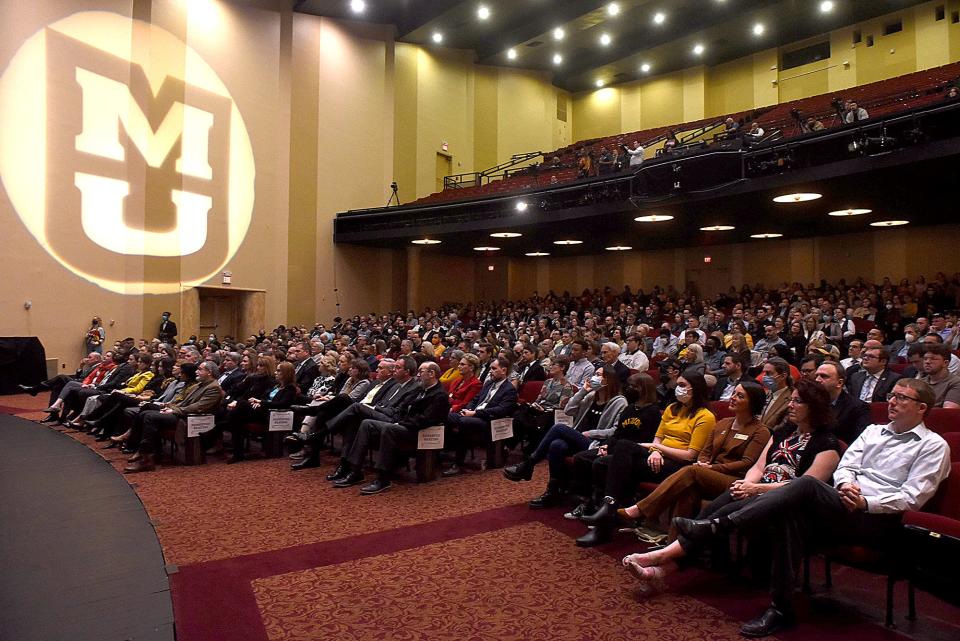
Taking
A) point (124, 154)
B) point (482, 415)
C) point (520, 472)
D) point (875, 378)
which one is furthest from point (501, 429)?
point (124, 154)

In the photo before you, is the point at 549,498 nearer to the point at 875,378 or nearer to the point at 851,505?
the point at 851,505

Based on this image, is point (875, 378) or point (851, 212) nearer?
point (875, 378)

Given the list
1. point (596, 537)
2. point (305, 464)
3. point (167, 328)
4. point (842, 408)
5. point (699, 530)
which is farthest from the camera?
point (167, 328)

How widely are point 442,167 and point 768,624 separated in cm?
1689

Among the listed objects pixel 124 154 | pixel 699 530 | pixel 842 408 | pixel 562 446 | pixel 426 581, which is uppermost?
pixel 124 154

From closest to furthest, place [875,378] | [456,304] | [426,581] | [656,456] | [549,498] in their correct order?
[426,581] → [656,456] → [549,498] → [875,378] → [456,304]

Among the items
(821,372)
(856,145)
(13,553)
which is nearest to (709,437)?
(821,372)

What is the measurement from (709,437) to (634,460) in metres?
0.42

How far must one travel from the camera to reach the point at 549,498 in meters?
4.29

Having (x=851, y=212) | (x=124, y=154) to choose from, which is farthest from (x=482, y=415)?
(x=124, y=154)

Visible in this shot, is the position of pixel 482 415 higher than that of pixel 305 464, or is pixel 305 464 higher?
pixel 482 415

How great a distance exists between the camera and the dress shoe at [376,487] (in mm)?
4750

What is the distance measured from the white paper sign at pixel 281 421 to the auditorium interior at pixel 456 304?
193 millimetres

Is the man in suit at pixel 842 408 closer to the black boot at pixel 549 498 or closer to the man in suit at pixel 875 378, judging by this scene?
the man in suit at pixel 875 378
